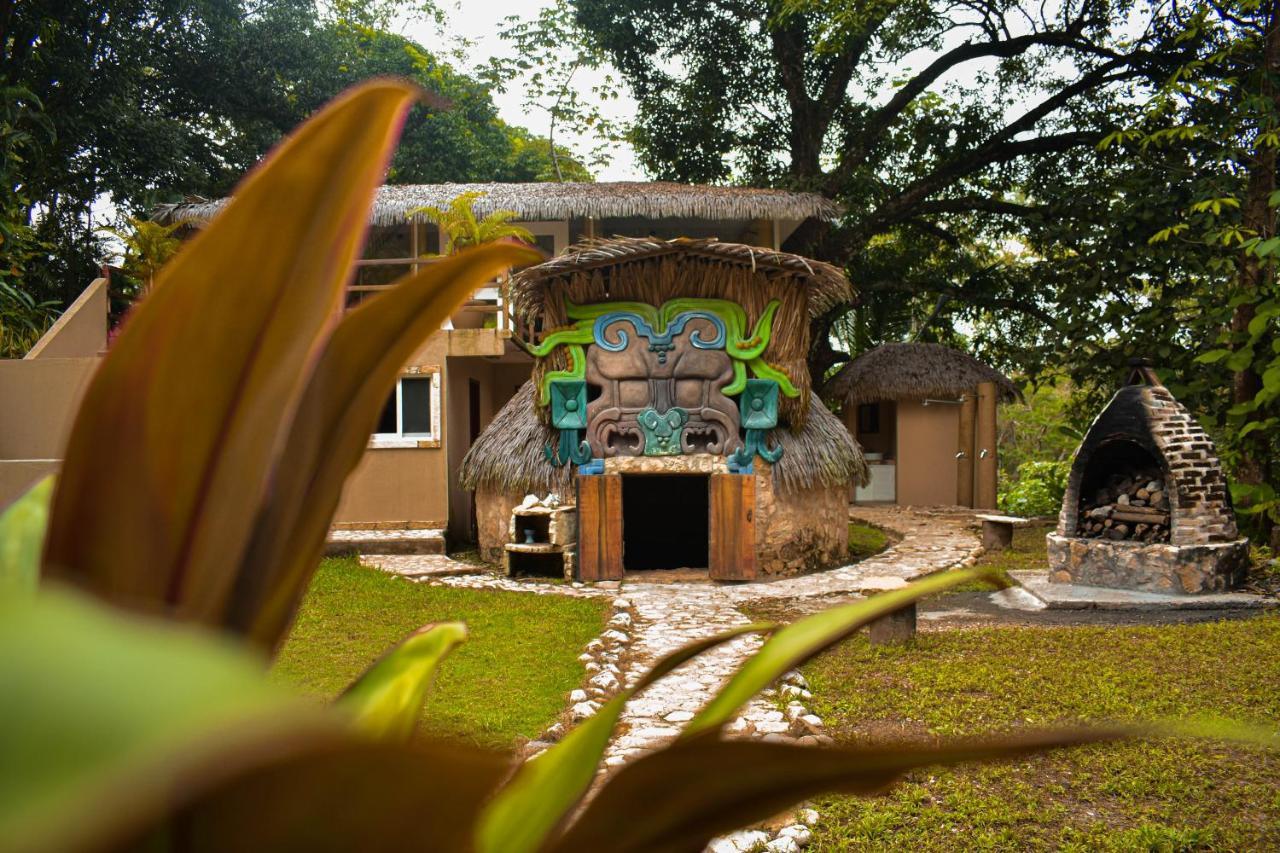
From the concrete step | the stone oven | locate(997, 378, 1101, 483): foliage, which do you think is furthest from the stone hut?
locate(997, 378, 1101, 483): foliage

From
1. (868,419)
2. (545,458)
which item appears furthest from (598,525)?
(868,419)

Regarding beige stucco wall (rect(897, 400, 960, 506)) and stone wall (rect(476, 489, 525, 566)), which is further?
beige stucco wall (rect(897, 400, 960, 506))

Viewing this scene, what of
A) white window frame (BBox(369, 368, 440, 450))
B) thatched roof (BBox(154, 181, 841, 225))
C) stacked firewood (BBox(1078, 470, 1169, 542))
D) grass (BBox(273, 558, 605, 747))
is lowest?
grass (BBox(273, 558, 605, 747))

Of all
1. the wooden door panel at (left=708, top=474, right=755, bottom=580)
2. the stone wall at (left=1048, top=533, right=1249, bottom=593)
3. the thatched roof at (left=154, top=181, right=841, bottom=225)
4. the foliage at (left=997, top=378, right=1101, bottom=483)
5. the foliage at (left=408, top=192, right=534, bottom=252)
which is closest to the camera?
the stone wall at (left=1048, top=533, right=1249, bottom=593)

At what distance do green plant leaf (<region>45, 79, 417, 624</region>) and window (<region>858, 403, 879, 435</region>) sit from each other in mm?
17977

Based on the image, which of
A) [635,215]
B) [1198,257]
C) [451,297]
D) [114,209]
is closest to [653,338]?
[635,215]

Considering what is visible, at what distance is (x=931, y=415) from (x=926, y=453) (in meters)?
0.70

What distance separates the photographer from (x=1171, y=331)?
1075 centimetres

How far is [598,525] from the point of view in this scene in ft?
30.1

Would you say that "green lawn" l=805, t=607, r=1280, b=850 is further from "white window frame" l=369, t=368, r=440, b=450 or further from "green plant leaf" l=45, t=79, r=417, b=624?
"white window frame" l=369, t=368, r=440, b=450

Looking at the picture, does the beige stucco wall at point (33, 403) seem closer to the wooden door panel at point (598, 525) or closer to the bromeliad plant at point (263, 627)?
the wooden door panel at point (598, 525)

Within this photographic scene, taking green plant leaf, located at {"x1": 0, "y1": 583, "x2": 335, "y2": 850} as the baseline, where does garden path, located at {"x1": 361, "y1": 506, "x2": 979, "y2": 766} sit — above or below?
below

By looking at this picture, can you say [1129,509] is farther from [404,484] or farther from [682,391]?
[404,484]

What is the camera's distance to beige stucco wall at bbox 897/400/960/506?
52.6 ft
